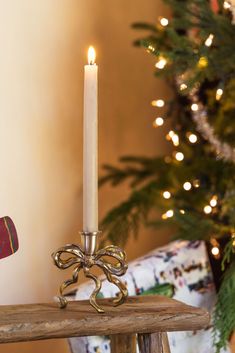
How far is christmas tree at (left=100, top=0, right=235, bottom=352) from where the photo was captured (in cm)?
143

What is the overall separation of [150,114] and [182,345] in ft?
2.31

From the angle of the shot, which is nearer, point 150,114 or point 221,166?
point 221,166

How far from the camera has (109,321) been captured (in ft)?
3.09

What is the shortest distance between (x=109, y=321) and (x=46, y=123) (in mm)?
547

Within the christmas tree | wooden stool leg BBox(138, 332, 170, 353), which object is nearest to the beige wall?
the christmas tree

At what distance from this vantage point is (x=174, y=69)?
4.84 ft

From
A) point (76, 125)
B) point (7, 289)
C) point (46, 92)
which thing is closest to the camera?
point (7, 289)

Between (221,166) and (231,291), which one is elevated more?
(221,166)

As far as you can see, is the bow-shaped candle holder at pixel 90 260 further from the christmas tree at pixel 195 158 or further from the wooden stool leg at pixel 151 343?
the christmas tree at pixel 195 158

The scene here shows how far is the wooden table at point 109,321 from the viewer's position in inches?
35.8

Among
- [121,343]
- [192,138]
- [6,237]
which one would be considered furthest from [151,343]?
[192,138]

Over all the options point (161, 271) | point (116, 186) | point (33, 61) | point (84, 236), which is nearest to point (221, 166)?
point (116, 186)

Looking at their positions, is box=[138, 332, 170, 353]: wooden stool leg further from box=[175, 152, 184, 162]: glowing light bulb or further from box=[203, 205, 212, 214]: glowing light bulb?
box=[175, 152, 184, 162]: glowing light bulb

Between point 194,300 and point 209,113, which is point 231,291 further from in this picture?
point 209,113
